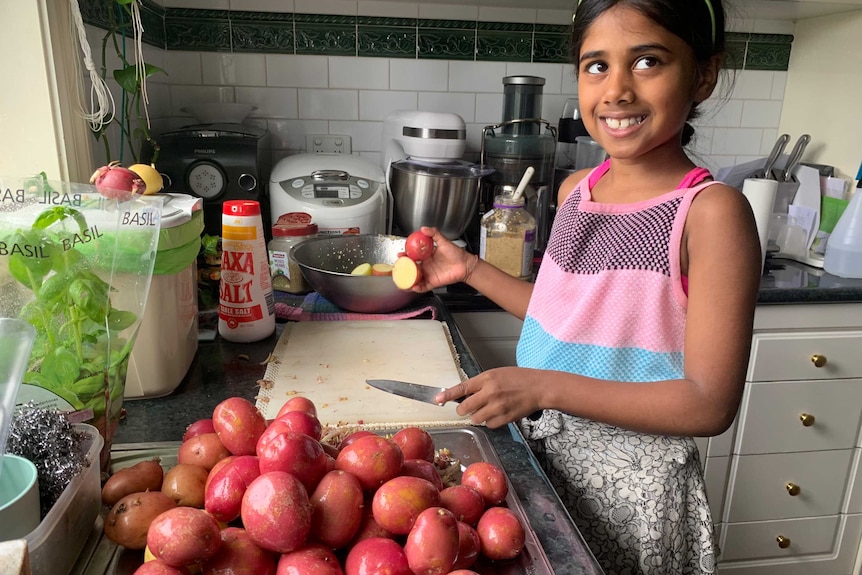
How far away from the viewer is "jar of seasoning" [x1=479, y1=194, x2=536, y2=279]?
1304 millimetres

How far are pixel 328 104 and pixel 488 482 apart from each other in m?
1.37

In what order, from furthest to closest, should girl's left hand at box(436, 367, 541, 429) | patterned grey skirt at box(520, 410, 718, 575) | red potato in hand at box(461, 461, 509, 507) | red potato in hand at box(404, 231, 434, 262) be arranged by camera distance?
red potato in hand at box(404, 231, 434, 262) → patterned grey skirt at box(520, 410, 718, 575) → girl's left hand at box(436, 367, 541, 429) → red potato in hand at box(461, 461, 509, 507)

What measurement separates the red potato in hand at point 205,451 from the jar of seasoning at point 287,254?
72 centimetres

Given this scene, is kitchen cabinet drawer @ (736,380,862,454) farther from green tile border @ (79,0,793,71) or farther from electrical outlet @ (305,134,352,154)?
electrical outlet @ (305,134,352,154)

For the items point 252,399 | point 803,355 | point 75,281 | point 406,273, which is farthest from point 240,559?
point 803,355

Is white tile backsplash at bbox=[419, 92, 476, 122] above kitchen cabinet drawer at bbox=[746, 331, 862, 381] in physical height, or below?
above

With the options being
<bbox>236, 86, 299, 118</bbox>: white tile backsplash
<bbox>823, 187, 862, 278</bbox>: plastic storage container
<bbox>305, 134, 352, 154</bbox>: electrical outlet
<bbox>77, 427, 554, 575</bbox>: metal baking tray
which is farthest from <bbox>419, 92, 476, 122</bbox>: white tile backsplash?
<bbox>77, 427, 554, 575</bbox>: metal baking tray

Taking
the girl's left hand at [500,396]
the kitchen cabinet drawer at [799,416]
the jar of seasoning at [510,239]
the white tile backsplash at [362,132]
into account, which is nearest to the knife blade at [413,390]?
the girl's left hand at [500,396]

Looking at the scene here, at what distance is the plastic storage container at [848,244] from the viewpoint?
59.1 inches

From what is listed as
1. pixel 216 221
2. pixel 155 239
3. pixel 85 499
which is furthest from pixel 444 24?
pixel 85 499

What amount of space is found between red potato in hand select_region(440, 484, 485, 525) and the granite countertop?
8cm

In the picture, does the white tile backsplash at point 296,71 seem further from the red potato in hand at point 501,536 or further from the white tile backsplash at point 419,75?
the red potato in hand at point 501,536

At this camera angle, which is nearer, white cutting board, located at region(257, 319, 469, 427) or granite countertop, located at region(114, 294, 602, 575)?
granite countertop, located at region(114, 294, 602, 575)

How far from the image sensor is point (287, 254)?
4.12 ft
